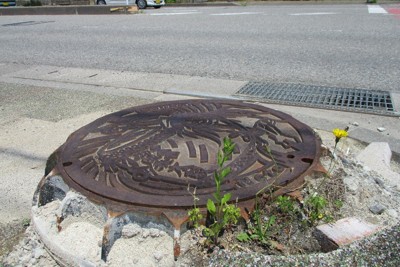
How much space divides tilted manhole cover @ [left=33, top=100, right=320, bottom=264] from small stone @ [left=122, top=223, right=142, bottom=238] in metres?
0.04

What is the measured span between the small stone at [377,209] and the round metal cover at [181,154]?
330mm

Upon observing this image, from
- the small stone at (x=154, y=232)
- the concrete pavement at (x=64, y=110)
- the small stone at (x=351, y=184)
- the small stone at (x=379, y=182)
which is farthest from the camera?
the concrete pavement at (x=64, y=110)

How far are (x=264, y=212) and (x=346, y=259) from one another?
0.38 meters

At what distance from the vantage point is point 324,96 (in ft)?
11.7

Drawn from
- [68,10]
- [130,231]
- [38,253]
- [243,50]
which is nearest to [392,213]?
[130,231]

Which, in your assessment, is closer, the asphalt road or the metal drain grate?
the metal drain grate

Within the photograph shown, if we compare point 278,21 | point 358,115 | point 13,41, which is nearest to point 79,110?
point 358,115

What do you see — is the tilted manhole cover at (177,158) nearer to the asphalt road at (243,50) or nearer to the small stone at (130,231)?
the small stone at (130,231)

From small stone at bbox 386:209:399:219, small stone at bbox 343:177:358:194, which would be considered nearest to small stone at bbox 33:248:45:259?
small stone at bbox 343:177:358:194

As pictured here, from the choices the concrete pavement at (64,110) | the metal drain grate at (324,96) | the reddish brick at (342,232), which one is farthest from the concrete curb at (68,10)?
the reddish brick at (342,232)

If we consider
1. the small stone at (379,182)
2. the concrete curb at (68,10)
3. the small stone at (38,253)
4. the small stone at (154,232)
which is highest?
the concrete curb at (68,10)

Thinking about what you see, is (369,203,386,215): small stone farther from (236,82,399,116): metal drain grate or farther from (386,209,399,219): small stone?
(236,82,399,116): metal drain grate

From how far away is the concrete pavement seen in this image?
255cm

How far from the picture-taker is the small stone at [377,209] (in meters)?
1.71
